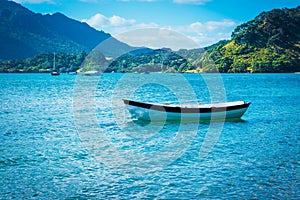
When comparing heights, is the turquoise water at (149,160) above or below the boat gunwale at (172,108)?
below

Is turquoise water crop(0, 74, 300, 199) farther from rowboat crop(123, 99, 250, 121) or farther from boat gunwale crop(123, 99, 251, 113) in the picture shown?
boat gunwale crop(123, 99, 251, 113)

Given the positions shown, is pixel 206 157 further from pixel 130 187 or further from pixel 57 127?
pixel 57 127

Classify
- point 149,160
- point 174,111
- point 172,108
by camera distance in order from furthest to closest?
point 174,111 → point 172,108 → point 149,160

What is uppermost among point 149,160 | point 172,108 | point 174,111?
point 172,108

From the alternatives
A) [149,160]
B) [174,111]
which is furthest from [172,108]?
[149,160]

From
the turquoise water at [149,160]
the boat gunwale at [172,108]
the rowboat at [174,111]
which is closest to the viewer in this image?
the turquoise water at [149,160]

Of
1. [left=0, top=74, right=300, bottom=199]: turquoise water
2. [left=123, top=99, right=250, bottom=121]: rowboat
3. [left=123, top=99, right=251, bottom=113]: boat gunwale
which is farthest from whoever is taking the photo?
[left=123, top=99, right=250, bottom=121]: rowboat

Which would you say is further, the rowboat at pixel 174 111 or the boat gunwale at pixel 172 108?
the rowboat at pixel 174 111

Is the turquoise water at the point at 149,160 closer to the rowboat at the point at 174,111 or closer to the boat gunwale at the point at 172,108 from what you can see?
the rowboat at the point at 174,111

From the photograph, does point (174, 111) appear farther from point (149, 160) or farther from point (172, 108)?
point (149, 160)

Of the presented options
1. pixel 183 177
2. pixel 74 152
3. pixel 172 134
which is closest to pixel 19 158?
pixel 74 152

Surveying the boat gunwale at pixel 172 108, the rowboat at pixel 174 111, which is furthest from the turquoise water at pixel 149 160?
the boat gunwale at pixel 172 108

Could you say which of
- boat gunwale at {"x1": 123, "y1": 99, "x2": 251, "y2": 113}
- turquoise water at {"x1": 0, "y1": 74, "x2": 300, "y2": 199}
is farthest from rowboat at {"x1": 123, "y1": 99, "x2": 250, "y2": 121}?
turquoise water at {"x1": 0, "y1": 74, "x2": 300, "y2": 199}

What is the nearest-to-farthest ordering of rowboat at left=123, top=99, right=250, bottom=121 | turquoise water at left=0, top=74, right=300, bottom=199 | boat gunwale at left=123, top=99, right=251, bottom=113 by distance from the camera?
turquoise water at left=0, top=74, right=300, bottom=199
boat gunwale at left=123, top=99, right=251, bottom=113
rowboat at left=123, top=99, right=250, bottom=121
